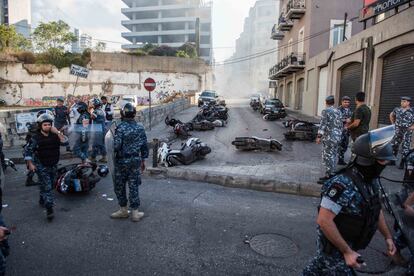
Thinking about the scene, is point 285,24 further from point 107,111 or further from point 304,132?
point 107,111

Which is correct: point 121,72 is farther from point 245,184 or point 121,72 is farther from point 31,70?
point 245,184

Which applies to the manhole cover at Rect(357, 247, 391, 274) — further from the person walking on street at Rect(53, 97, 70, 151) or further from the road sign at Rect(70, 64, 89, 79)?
the road sign at Rect(70, 64, 89, 79)

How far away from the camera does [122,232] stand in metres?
4.53

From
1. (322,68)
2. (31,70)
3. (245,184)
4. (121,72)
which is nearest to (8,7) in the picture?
(31,70)

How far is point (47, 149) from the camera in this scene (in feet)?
16.7

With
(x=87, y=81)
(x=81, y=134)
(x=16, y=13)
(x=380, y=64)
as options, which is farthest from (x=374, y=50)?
(x=16, y=13)

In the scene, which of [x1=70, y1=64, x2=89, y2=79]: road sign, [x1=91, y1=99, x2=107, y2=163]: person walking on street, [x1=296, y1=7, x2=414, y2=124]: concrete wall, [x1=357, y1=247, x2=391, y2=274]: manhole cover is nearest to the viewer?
[x1=357, y1=247, x2=391, y2=274]: manhole cover

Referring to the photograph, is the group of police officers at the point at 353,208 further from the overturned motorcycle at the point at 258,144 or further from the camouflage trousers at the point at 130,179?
the overturned motorcycle at the point at 258,144

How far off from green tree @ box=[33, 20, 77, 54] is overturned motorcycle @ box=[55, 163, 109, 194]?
36703 millimetres

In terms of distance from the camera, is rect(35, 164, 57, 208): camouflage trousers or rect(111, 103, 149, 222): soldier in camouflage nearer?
rect(111, 103, 149, 222): soldier in camouflage

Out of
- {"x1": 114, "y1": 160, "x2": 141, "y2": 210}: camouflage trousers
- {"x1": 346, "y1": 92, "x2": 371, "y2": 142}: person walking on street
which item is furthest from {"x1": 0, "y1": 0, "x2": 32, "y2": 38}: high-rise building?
{"x1": 346, "y1": 92, "x2": 371, "y2": 142}: person walking on street

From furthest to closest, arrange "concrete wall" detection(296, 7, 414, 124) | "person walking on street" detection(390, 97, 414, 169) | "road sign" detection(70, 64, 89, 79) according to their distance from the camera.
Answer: "road sign" detection(70, 64, 89, 79), "concrete wall" detection(296, 7, 414, 124), "person walking on street" detection(390, 97, 414, 169)

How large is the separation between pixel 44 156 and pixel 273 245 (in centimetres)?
378

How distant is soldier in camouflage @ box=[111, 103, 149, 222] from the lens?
4848mm
